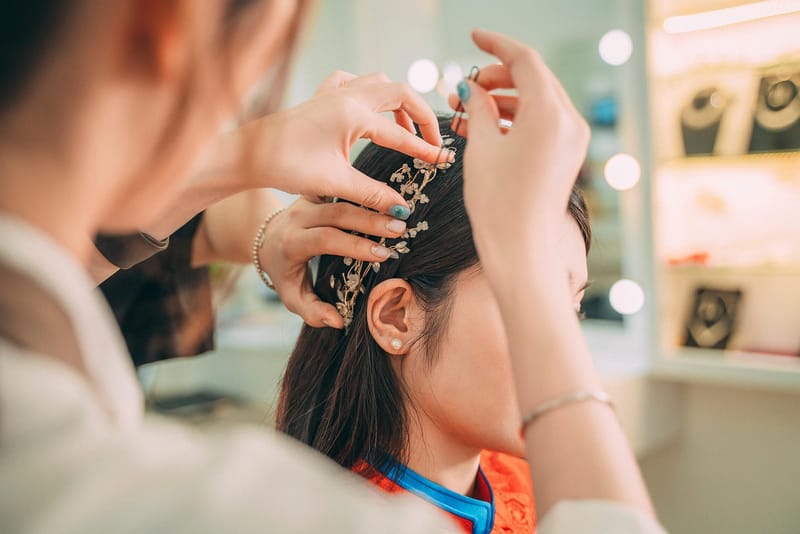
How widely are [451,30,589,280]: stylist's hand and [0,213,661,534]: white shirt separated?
0.21m

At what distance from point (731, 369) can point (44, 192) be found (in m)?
2.07

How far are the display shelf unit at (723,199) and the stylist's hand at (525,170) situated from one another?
1.76m

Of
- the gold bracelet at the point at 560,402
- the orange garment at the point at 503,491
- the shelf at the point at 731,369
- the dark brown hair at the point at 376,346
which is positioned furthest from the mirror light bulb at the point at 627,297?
the gold bracelet at the point at 560,402

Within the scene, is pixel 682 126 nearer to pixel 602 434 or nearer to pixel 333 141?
pixel 333 141

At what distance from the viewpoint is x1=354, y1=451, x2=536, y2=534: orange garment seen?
99 centimetres

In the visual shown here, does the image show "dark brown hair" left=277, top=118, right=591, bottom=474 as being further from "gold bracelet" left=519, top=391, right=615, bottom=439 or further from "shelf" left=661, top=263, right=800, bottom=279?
"shelf" left=661, top=263, right=800, bottom=279

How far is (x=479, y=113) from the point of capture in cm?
61

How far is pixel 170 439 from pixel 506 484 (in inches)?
34.5

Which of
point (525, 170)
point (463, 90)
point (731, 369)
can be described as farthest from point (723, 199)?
point (525, 170)

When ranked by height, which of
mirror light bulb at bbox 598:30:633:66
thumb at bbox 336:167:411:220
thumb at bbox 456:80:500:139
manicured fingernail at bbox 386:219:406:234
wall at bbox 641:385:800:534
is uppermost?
mirror light bulb at bbox 598:30:633:66

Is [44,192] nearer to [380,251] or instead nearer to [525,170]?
[525,170]

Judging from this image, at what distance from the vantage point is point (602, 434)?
510 millimetres

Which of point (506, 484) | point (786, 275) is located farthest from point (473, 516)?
point (786, 275)

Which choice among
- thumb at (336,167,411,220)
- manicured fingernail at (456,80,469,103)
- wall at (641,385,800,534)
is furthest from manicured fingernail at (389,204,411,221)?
wall at (641,385,800,534)
